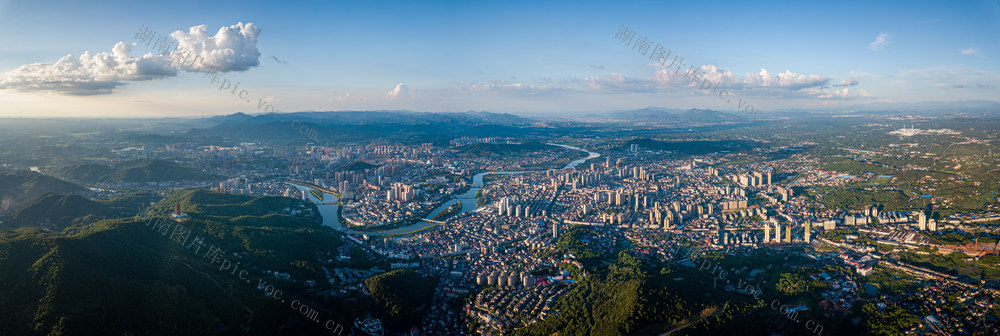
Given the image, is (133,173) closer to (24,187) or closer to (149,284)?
(24,187)

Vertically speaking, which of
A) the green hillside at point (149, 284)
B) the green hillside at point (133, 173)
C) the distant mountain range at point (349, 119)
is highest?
the distant mountain range at point (349, 119)

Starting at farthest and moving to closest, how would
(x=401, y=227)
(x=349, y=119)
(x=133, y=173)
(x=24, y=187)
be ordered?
(x=349, y=119) → (x=133, y=173) → (x=24, y=187) → (x=401, y=227)

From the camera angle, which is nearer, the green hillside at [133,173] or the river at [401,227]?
the river at [401,227]

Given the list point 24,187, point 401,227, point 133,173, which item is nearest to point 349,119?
point 133,173

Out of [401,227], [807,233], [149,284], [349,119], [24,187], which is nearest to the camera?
[149,284]

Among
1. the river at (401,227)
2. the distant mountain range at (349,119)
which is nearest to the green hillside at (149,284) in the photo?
the river at (401,227)

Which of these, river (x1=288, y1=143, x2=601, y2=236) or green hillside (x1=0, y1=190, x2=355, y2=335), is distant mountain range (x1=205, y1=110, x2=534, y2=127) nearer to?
river (x1=288, y1=143, x2=601, y2=236)

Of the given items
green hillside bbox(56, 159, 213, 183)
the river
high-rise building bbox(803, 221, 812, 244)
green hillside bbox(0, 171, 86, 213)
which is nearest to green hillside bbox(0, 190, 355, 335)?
the river

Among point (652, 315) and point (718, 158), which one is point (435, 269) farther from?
point (718, 158)

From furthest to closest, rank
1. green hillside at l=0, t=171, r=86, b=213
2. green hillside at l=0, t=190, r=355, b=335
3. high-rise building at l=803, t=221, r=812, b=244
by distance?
green hillside at l=0, t=171, r=86, b=213, high-rise building at l=803, t=221, r=812, b=244, green hillside at l=0, t=190, r=355, b=335

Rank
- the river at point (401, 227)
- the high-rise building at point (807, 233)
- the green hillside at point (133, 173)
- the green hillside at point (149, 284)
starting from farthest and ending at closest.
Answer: the green hillside at point (133, 173)
the river at point (401, 227)
the high-rise building at point (807, 233)
the green hillside at point (149, 284)

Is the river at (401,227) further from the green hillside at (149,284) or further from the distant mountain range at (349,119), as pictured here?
the distant mountain range at (349,119)
